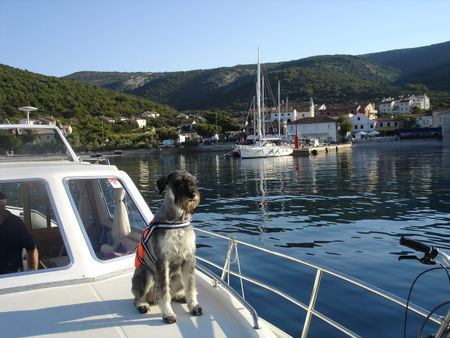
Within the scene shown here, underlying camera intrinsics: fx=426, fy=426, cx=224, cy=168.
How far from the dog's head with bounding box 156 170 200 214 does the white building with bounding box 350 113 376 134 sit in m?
143

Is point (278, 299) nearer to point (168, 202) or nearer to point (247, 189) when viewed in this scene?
point (168, 202)

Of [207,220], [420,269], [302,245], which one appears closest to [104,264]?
[420,269]

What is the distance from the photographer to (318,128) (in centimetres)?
11662

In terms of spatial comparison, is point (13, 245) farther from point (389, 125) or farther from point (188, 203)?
point (389, 125)

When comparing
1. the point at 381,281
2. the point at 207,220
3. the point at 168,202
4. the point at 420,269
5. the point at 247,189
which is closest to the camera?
the point at 168,202

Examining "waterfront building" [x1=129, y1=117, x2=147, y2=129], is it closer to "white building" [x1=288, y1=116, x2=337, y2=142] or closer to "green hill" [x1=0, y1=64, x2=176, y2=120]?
"green hill" [x1=0, y1=64, x2=176, y2=120]

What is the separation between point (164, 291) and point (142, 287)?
0.25 metres

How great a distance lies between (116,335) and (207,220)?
16.0 meters

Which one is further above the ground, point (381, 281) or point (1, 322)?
point (1, 322)

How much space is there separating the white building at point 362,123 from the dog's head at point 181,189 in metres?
143

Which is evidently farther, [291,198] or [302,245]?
[291,198]

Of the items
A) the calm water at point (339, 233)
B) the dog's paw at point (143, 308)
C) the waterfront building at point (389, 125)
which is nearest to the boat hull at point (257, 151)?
the calm water at point (339, 233)

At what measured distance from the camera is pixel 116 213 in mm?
5258

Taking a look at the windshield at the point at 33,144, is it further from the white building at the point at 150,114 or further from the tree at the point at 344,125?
the white building at the point at 150,114
